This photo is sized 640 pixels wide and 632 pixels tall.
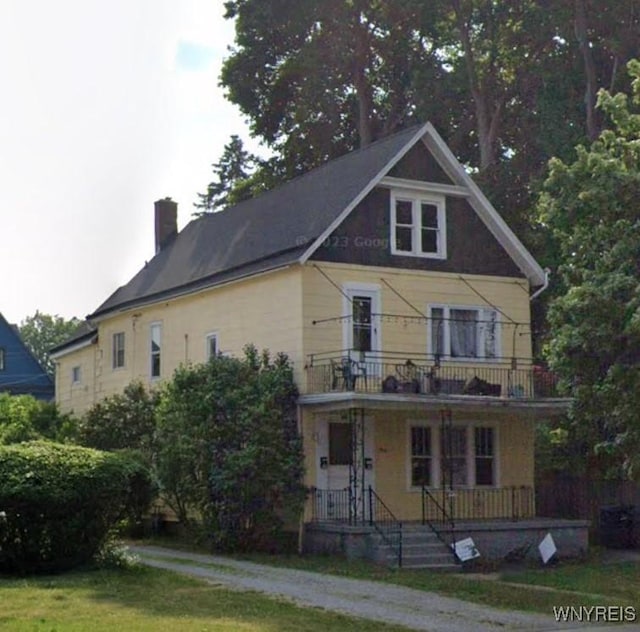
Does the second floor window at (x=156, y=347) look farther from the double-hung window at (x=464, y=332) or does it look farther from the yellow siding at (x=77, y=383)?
the double-hung window at (x=464, y=332)

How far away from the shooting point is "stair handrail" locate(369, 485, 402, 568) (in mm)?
24438

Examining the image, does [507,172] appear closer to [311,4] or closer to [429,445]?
[311,4]

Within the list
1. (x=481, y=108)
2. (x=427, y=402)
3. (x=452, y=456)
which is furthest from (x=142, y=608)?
(x=481, y=108)

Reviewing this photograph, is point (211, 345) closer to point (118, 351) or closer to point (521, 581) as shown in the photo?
point (118, 351)

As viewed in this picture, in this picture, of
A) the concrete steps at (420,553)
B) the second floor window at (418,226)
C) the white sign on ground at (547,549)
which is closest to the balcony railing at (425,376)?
the second floor window at (418,226)

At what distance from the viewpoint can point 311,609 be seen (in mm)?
16516

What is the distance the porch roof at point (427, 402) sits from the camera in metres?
25.3

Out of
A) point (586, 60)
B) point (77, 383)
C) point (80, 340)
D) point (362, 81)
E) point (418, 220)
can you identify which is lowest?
point (77, 383)

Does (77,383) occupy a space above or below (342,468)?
above

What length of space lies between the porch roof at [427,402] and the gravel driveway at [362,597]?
4110mm

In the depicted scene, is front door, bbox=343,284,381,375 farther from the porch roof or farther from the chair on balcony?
the porch roof

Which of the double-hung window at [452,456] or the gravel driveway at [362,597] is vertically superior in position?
the double-hung window at [452,456]

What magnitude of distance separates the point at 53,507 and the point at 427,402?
9.66 metres

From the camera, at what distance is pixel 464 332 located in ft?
96.5
